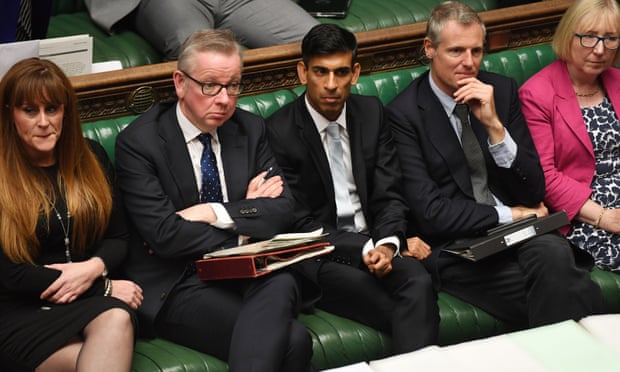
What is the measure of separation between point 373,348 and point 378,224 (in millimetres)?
409

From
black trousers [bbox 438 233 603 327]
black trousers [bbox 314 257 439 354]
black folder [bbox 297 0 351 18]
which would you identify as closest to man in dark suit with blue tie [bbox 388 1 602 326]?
black trousers [bbox 438 233 603 327]

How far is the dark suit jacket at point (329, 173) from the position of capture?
3.68 meters

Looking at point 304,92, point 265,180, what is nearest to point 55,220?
point 265,180

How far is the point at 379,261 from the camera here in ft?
11.4

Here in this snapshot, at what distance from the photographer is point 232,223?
133 inches

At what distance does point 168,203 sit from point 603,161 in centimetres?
154

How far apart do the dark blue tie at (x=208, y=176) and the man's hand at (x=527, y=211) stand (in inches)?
37.6

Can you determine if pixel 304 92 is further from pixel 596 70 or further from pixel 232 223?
pixel 596 70

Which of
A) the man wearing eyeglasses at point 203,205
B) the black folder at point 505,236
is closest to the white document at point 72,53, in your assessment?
the man wearing eyeglasses at point 203,205

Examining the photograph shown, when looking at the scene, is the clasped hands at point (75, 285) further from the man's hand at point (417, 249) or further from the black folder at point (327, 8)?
the black folder at point (327, 8)

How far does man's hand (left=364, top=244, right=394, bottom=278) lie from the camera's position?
348cm

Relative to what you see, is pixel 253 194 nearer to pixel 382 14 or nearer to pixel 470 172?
pixel 470 172

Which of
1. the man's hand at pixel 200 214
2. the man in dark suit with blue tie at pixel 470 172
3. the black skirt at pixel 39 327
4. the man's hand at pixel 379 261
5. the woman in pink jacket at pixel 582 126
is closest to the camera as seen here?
the black skirt at pixel 39 327

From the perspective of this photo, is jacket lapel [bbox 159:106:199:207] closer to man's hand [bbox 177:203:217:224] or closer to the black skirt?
man's hand [bbox 177:203:217:224]
